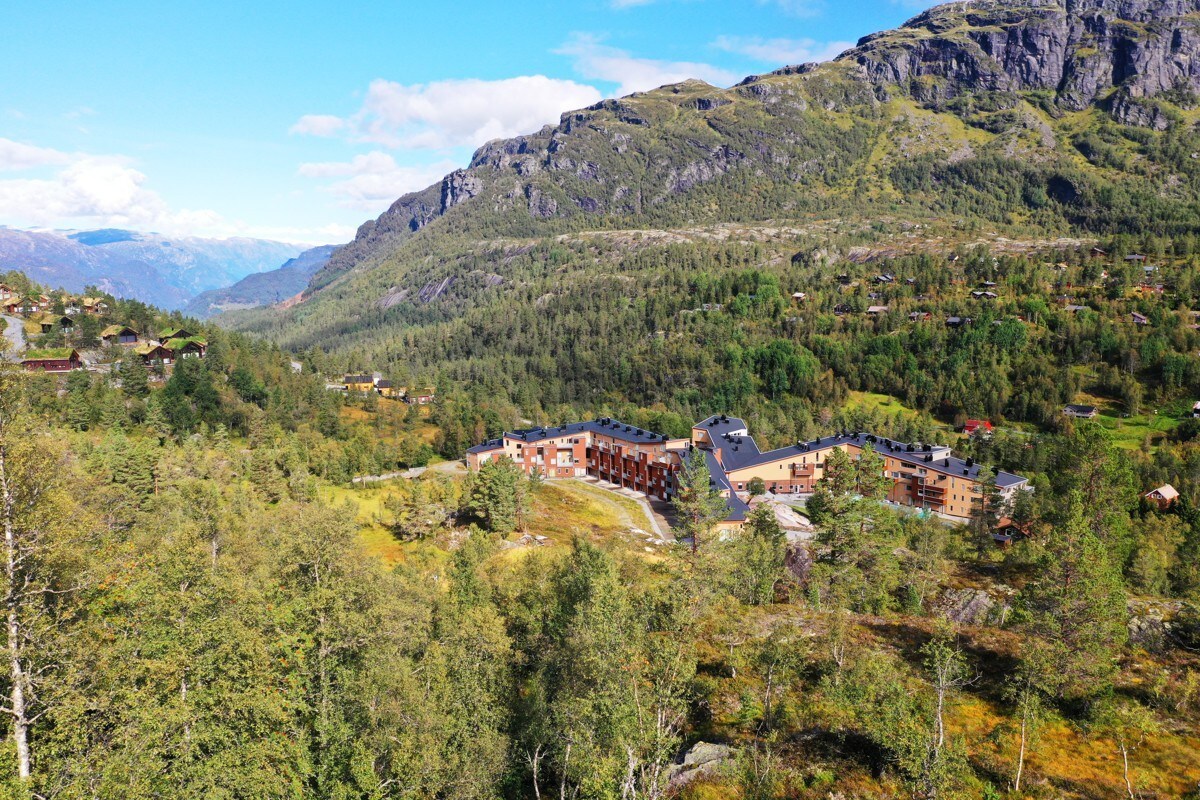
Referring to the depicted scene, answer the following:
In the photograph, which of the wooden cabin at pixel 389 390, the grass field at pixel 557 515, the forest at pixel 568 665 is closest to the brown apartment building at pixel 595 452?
the grass field at pixel 557 515

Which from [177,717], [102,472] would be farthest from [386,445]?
[177,717]

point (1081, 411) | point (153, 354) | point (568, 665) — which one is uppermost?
point (153, 354)

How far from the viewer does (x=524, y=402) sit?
193750mm

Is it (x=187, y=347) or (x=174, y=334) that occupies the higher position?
(x=174, y=334)

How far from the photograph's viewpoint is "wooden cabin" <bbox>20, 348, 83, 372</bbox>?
123m

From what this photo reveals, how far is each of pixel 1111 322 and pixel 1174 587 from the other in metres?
136

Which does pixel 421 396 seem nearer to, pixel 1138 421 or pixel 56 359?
pixel 56 359

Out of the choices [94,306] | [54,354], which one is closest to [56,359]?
[54,354]

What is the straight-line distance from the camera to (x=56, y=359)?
413 feet

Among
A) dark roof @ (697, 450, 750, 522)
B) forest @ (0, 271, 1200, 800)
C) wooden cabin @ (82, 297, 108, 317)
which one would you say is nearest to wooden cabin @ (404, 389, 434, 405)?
wooden cabin @ (82, 297, 108, 317)

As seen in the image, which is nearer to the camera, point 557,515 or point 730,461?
point 557,515

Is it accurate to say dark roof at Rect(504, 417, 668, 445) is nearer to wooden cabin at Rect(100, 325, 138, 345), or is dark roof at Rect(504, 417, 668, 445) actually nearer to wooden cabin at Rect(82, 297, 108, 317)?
wooden cabin at Rect(100, 325, 138, 345)

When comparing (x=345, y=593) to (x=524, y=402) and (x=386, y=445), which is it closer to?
(x=386, y=445)

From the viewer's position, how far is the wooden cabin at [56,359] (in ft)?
404
